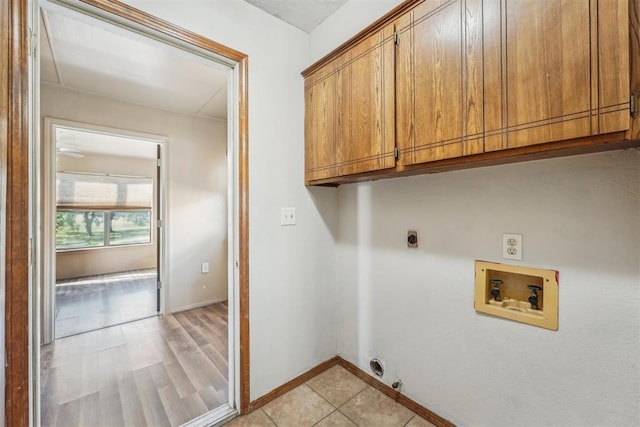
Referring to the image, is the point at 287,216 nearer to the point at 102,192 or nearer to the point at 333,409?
the point at 333,409

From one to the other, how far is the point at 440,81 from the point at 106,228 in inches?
261

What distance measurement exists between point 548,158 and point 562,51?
1.34 ft

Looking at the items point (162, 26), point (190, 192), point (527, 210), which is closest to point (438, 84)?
point (527, 210)

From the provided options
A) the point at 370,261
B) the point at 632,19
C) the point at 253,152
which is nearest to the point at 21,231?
the point at 253,152

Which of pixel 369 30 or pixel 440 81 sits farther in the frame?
pixel 369 30

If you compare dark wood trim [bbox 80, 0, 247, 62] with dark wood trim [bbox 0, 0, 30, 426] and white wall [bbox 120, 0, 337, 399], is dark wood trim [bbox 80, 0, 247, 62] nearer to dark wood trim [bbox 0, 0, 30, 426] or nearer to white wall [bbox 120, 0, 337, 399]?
white wall [bbox 120, 0, 337, 399]

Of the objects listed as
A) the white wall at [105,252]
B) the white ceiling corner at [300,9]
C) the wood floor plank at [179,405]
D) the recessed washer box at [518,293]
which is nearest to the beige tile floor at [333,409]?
the wood floor plank at [179,405]

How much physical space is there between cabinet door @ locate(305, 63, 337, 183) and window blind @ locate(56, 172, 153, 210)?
5.37 metres

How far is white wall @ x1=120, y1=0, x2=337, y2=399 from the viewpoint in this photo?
64.1 inches

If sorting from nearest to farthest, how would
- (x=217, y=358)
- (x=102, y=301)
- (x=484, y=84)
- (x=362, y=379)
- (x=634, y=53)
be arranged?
(x=634, y=53)
(x=484, y=84)
(x=362, y=379)
(x=217, y=358)
(x=102, y=301)

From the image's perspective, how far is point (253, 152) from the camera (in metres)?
1.63

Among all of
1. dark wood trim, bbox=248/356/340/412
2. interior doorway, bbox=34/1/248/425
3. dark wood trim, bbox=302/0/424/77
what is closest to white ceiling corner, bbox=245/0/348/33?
dark wood trim, bbox=302/0/424/77

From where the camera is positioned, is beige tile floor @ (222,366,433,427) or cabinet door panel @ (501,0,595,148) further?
beige tile floor @ (222,366,433,427)

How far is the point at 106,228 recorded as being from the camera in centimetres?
548
